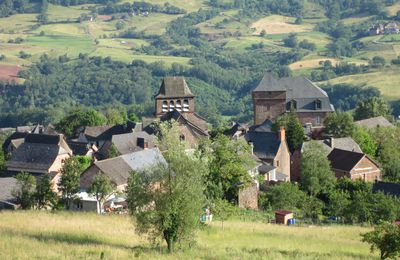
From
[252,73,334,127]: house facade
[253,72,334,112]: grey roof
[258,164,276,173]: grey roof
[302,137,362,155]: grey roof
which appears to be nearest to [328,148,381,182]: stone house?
[302,137,362,155]: grey roof

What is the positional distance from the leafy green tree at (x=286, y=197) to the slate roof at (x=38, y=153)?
65.0 ft

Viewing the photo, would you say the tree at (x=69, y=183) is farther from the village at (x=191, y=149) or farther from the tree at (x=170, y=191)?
the tree at (x=170, y=191)

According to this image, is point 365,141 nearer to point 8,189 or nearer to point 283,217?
point 283,217

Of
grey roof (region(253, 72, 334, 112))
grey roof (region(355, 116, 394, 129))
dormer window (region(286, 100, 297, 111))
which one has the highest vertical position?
grey roof (region(253, 72, 334, 112))

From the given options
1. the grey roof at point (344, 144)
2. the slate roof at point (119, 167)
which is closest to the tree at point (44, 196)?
the slate roof at point (119, 167)

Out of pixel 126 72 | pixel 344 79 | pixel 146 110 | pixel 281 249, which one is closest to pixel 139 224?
pixel 281 249

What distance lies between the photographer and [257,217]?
48531mm

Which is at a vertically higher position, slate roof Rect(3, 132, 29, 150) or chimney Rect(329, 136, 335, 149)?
chimney Rect(329, 136, 335, 149)

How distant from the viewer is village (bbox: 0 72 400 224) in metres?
49.9

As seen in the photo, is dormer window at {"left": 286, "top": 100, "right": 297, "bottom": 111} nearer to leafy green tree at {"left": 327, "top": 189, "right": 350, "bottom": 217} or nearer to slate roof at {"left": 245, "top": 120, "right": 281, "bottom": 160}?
slate roof at {"left": 245, "top": 120, "right": 281, "bottom": 160}

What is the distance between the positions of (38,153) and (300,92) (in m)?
32.4

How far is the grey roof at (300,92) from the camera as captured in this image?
78.1m

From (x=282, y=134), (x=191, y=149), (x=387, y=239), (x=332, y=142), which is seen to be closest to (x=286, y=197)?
(x=282, y=134)

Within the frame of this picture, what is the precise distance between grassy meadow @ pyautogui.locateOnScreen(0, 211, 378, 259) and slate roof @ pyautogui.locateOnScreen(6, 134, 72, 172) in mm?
20033
